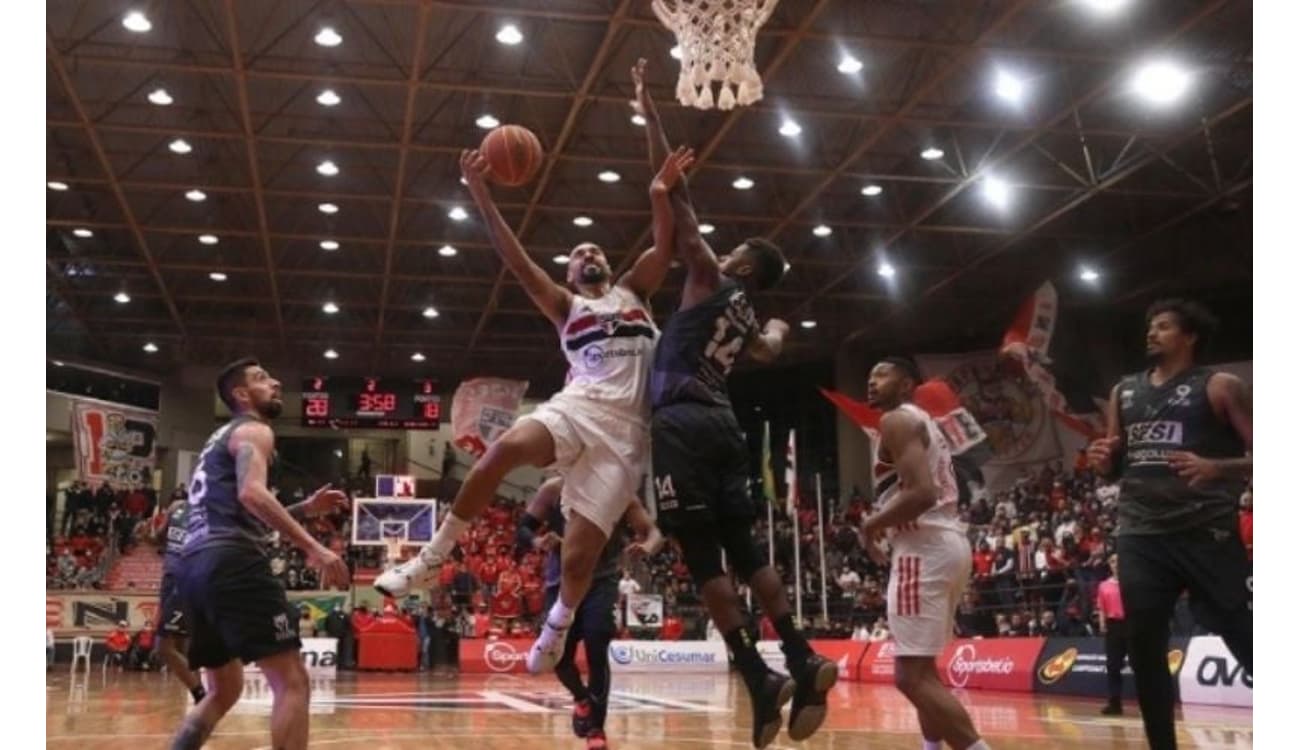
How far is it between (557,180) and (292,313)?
11366mm

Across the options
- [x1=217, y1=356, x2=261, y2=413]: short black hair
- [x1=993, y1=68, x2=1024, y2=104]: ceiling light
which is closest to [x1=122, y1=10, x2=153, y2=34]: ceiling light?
[x1=993, y1=68, x2=1024, y2=104]: ceiling light

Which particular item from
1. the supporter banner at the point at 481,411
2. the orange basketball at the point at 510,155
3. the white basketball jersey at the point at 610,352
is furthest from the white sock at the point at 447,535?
the supporter banner at the point at 481,411

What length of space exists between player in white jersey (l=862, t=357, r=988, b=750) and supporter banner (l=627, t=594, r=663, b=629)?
1722 cm

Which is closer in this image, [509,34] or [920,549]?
[920,549]

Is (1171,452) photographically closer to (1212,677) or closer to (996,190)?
(1212,677)

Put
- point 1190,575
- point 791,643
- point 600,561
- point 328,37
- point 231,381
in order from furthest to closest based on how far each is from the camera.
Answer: point 328,37, point 600,561, point 231,381, point 791,643, point 1190,575

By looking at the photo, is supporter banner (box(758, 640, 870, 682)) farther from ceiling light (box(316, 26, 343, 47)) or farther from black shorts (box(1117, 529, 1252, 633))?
black shorts (box(1117, 529, 1252, 633))

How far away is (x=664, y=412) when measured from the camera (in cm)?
534

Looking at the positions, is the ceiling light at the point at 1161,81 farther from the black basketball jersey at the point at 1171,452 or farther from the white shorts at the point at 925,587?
the white shorts at the point at 925,587

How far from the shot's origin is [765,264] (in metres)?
5.68

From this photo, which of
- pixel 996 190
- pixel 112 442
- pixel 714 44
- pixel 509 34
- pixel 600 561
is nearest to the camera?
pixel 600 561

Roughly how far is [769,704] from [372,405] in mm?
29060

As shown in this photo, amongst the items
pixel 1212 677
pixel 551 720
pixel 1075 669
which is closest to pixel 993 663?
pixel 1075 669

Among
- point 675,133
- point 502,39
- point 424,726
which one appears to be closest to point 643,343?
point 424,726
